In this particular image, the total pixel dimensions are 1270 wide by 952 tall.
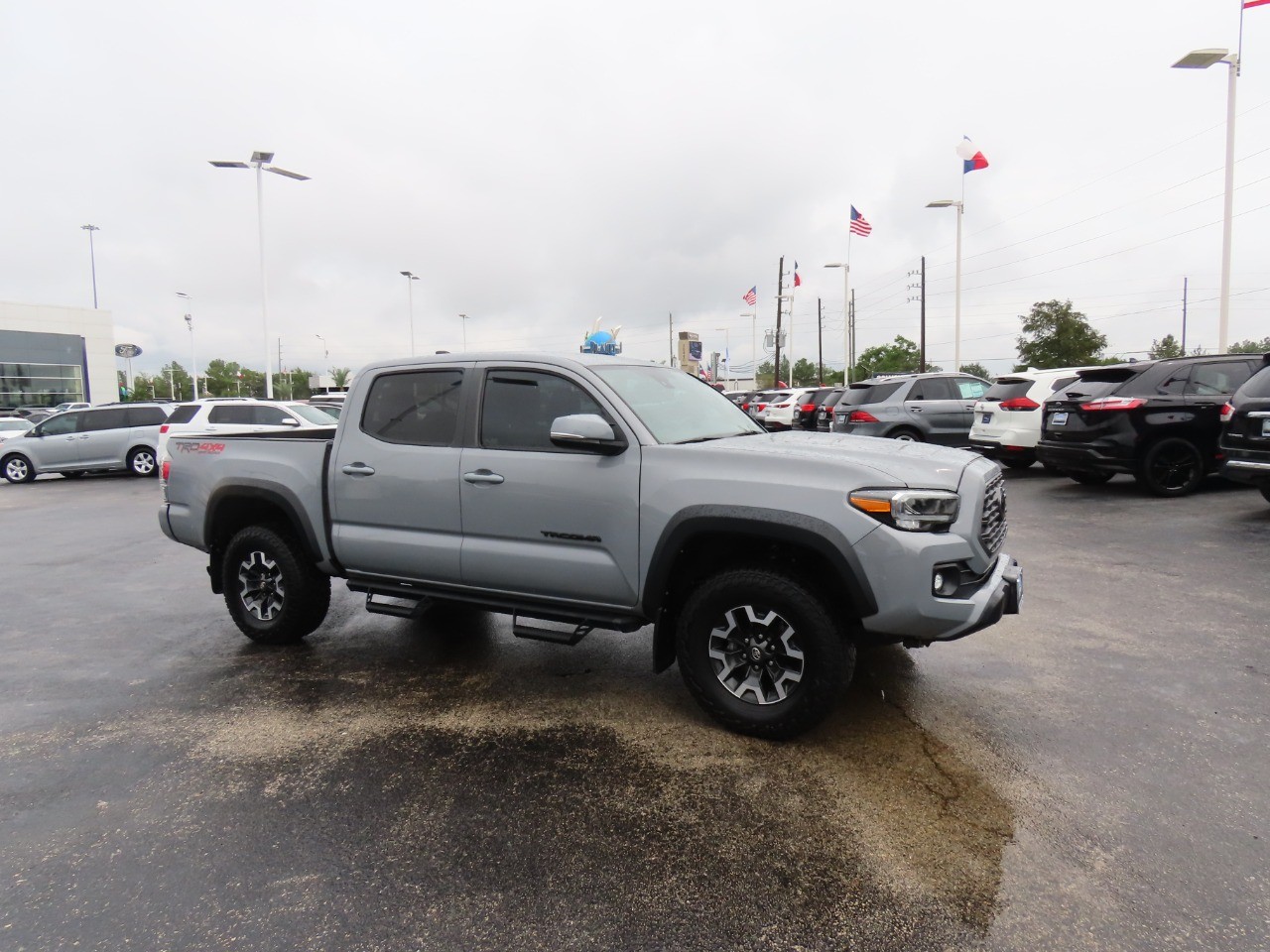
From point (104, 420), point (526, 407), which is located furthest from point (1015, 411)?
point (104, 420)

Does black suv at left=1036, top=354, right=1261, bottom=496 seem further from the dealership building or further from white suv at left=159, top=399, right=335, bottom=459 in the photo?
the dealership building

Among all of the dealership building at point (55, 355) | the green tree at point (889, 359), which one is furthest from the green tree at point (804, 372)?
the dealership building at point (55, 355)

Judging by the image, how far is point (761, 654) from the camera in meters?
3.70

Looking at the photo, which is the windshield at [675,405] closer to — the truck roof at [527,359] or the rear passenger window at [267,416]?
the truck roof at [527,359]

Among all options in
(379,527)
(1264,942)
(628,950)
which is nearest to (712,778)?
(628,950)

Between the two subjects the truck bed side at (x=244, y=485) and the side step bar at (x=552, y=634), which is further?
the truck bed side at (x=244, y=485)

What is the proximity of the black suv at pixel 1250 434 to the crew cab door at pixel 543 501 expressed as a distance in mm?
7136

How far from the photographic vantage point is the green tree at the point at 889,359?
7919cm

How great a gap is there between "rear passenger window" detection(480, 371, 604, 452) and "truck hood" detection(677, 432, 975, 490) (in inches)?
28.6

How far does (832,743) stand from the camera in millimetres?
3703

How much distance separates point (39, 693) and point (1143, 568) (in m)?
8.23

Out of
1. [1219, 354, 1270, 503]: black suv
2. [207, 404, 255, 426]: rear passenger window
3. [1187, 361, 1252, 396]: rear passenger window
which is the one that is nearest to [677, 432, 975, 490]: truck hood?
[1219, 354, 1270, 503]: black suv

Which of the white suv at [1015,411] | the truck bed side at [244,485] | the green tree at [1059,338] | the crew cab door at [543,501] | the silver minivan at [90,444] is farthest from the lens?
the green tree at [1059,338]

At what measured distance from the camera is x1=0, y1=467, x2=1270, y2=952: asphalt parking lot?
249cm
